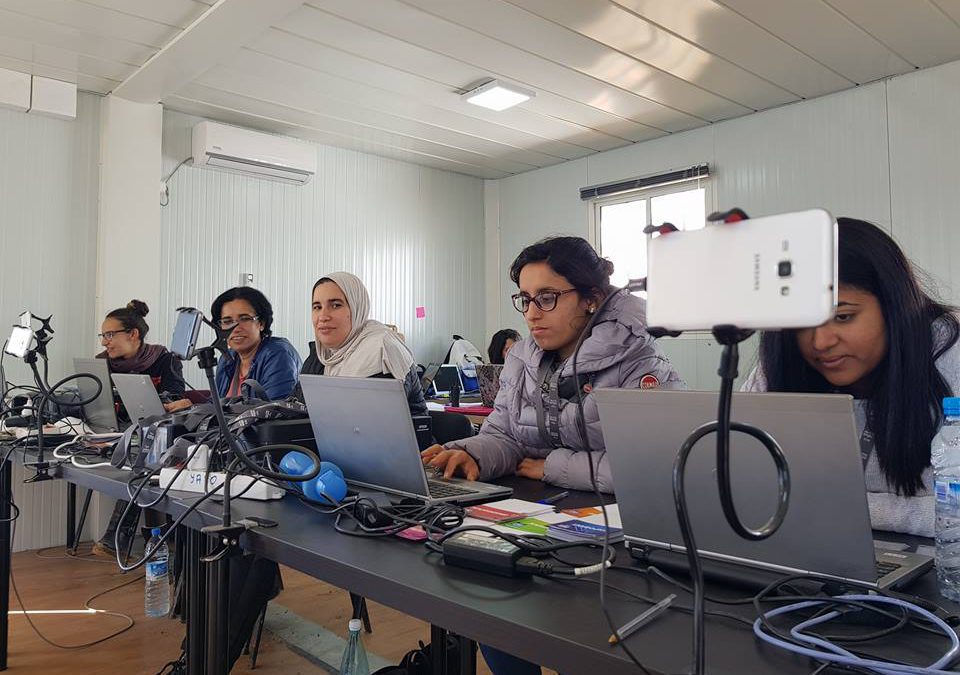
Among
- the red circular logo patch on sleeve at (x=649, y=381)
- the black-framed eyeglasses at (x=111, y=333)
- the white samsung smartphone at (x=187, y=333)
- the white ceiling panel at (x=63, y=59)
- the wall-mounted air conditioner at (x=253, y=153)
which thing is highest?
the white ceiling panel at (x=63, y=59)

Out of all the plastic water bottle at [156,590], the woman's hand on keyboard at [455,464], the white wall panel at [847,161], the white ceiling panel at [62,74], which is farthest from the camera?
the white wall panel at [847,161]

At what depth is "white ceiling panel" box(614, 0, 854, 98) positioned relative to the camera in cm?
304

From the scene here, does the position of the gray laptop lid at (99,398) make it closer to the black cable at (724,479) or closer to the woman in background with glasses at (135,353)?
the woman in background with glasses at (135,353)

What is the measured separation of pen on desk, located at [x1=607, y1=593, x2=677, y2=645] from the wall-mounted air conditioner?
401 cm

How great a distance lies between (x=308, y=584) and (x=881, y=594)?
2.56 meters

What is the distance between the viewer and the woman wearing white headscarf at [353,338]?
8.79 feet

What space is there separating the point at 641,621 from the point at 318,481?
0.70 metres

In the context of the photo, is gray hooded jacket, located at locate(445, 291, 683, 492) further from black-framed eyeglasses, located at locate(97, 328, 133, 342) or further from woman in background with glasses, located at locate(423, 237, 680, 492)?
black-framed eyeglasses, located at locate(97, 328, 133, 342)

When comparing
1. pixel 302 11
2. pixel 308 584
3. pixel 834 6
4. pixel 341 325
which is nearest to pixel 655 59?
pixel 834 6

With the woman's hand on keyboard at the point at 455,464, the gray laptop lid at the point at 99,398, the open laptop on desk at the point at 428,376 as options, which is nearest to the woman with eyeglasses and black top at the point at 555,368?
the woman's hand on keyboard at the point at 455,464

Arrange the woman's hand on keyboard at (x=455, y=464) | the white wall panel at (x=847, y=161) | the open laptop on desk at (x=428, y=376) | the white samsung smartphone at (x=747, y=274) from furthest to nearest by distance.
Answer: the open laptop on desk at (x=428, y=376), the white wall panel at (x=847, y=161), the woman's hand on keyboard at (x=455, y=464), the white samsung smartphone at (x=747, y=274)

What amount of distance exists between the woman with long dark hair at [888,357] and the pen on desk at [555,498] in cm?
53

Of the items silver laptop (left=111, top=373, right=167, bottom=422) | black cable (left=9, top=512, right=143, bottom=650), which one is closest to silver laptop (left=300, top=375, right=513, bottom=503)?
silver laptop (left=111, top=373, right=167, bottom=422)

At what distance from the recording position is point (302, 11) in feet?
9.99
